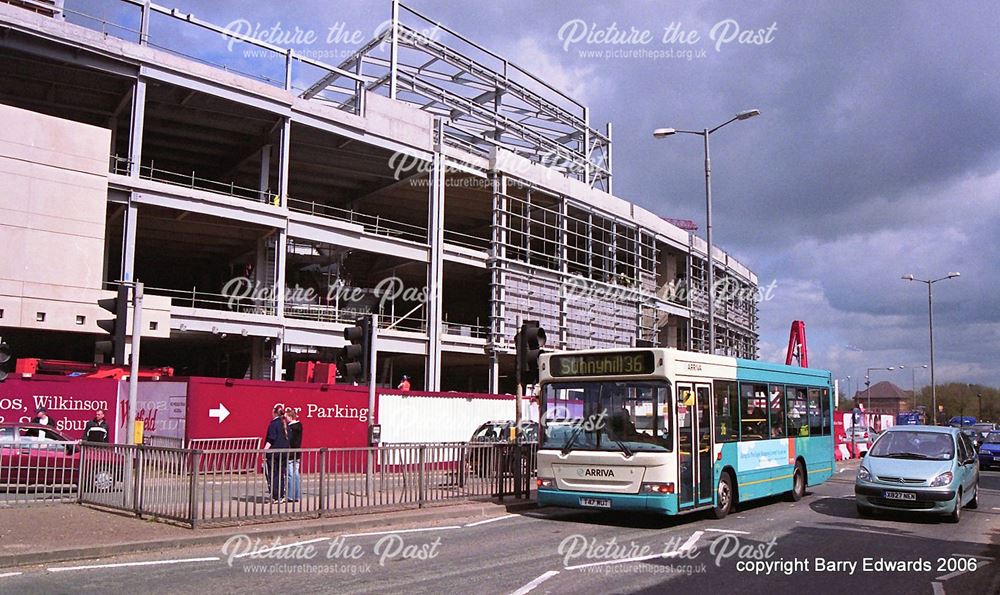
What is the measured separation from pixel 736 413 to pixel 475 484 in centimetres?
503

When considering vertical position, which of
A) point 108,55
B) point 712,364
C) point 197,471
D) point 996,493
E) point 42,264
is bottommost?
point 996,493

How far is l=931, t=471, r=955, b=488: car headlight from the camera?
43.6 ft

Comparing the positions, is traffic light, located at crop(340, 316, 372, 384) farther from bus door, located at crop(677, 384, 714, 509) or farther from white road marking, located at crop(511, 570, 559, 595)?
white road marking, located at crop(511, 570, 559, 595)

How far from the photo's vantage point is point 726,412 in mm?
13883

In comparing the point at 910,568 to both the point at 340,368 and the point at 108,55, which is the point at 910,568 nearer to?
the point at 108,55

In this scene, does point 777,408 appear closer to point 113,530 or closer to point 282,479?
point 282,479

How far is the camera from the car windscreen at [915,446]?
1418 centimetres

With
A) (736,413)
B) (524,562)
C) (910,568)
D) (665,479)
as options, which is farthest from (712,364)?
(524,562)

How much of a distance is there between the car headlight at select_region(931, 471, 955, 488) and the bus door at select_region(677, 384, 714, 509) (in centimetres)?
375

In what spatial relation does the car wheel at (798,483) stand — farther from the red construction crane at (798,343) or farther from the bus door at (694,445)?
the red construction crane at (798,343)

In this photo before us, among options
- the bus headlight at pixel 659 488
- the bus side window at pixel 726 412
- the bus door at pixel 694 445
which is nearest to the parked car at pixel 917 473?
the bus side window at pixel 726 412

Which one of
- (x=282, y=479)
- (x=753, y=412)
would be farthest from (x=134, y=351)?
(x=753, y=412)

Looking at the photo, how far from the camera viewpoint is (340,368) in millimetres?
39688

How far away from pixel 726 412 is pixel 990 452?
22.9 m
